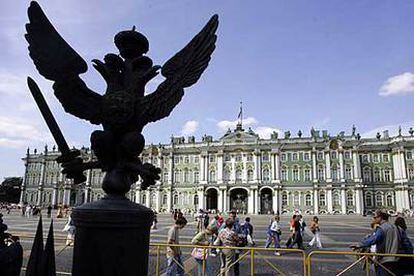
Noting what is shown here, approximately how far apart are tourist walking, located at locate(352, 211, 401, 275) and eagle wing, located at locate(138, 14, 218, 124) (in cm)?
507

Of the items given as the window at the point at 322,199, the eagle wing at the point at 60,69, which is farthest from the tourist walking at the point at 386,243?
the window at the point at 322,199

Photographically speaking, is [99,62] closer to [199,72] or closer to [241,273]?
[199,72]

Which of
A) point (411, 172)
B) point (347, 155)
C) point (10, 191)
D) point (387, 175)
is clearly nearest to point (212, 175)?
point (347, 155)

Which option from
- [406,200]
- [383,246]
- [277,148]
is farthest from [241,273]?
[406,200]

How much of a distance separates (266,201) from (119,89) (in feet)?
208

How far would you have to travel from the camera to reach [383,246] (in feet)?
20.0

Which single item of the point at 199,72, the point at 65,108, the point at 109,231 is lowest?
the point at 109,231

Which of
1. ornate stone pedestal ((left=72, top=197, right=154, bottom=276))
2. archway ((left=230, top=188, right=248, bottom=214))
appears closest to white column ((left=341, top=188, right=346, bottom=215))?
archway ((left=230, top=188, right=248, bottom=214))

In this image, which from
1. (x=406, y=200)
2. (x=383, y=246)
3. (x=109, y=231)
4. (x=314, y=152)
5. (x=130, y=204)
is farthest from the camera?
(x=314, y=152)

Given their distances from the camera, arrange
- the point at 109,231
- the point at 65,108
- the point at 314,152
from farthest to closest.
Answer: the point at 314,152 → the point at 65,108 → the point at 109,231

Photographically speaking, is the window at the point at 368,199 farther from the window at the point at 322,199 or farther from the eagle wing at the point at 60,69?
the eagle wing at the point at 60,69

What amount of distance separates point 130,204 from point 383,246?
219 inches

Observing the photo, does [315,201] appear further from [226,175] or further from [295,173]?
[226,175]

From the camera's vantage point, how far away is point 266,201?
6372cm
